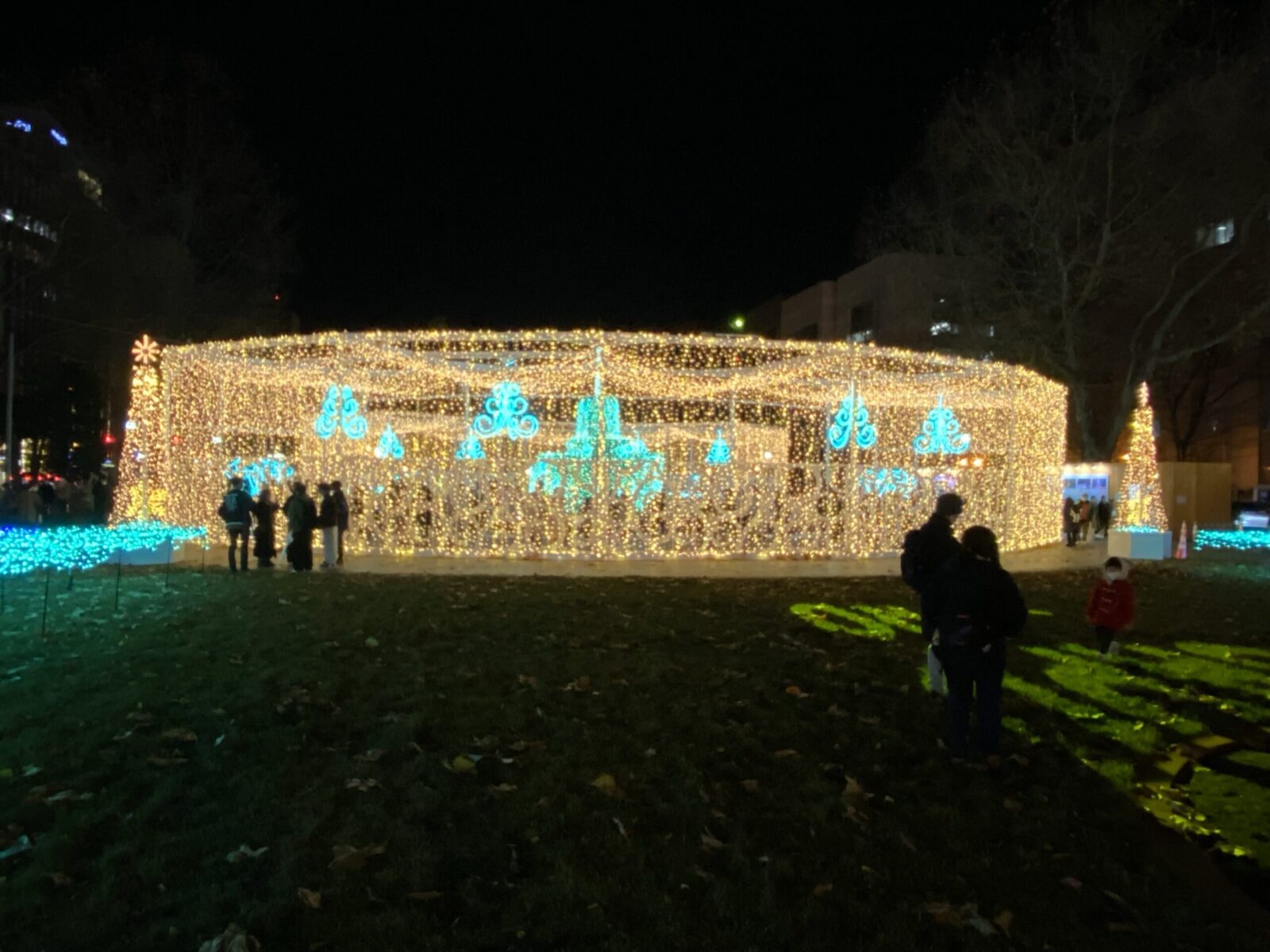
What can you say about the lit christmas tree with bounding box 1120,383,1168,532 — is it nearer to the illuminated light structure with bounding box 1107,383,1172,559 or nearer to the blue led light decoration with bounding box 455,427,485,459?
the illuminated light structure with bounding box 1107,383,1172,559

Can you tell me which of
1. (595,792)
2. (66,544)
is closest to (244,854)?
(595,792)

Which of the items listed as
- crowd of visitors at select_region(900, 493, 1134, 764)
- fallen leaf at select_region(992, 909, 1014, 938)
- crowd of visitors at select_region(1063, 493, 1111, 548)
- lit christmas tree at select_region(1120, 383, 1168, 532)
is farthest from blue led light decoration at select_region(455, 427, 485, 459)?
fallen leaf at select_region(992, 909, 1014, 938)

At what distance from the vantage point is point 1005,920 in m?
3.19

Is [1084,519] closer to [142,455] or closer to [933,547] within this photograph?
[933,547]

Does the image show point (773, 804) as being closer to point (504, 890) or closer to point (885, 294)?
point (504, 890)

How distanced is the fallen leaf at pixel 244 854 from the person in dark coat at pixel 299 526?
8752mm

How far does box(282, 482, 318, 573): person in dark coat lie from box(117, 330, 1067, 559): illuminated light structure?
244cm

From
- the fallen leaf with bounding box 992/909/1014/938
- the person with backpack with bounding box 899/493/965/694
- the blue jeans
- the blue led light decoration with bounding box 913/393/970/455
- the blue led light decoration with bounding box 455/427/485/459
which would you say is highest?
the blue led light decoration with bounding box 913/393/970/455

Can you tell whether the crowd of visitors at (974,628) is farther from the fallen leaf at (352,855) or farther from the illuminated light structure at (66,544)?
the illuminated light structure at (66,544)

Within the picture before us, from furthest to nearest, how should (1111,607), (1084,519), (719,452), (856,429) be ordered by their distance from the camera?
1. (1084,519)
2. (719,452)
3. (856,429)
4. (1111,607)

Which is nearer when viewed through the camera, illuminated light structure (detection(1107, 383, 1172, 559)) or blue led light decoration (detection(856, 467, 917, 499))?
blue led light decoration (detection(856, 467, 917, 499))

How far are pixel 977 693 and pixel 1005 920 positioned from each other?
1.66 m

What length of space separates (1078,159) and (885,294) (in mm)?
22455

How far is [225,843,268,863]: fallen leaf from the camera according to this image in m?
3.48
